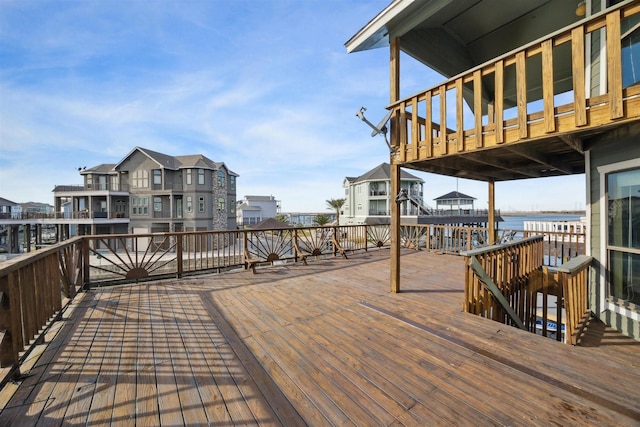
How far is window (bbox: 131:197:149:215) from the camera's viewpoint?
23234mm

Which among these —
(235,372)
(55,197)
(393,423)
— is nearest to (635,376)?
(393,423)

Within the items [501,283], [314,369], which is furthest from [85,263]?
[501,283]

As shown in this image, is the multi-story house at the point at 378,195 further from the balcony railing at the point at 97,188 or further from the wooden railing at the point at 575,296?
the balcony railing at the point at 97,188

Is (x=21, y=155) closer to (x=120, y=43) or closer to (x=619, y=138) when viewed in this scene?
(x=120, y=43)

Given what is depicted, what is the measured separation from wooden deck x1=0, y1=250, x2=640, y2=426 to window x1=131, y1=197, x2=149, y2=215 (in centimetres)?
2330

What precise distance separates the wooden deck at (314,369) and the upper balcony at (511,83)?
227 centimetres

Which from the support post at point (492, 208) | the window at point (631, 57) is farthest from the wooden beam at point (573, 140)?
the support post at point (492, 208)

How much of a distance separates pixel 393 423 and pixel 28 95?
2385cm

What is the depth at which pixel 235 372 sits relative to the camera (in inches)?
85.0

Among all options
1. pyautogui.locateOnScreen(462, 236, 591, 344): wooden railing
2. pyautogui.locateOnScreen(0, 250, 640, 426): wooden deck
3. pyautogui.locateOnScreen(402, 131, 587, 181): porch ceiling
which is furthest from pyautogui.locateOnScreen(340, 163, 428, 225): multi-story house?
pyautogui.locateOnScreen(0, 250, 640, 426): wooden deck

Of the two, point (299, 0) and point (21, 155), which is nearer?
point (299, 0)

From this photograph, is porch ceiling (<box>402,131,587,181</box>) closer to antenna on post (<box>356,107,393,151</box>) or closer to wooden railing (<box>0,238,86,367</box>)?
antenna on post (<box>356,107,393,151</box>)

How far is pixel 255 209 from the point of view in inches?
1756

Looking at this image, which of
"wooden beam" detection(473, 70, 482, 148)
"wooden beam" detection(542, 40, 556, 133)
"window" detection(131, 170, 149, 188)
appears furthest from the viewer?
"window" detection(131, 170, 149, 188)
